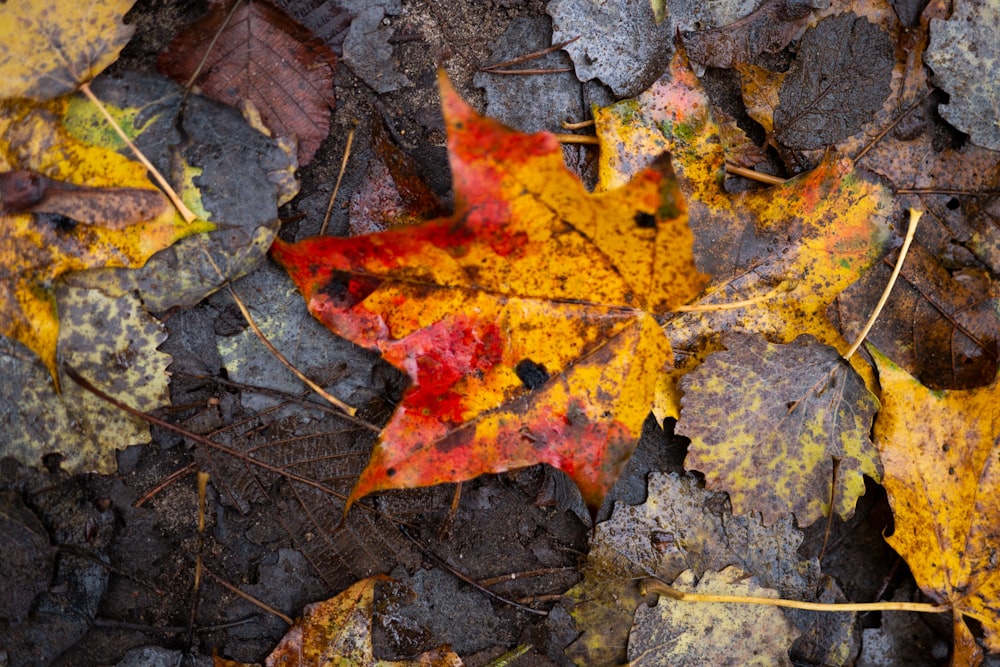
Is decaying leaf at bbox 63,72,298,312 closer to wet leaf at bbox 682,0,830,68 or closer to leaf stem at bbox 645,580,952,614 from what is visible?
wet leaf at bbox 682,0,830,68

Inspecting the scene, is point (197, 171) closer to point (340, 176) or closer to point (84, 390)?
point (340, 176)

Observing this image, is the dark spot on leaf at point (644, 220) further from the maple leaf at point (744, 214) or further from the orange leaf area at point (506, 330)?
the maple leaf at point (744, 214)

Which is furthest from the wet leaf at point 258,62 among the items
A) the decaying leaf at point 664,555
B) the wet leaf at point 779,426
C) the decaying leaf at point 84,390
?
the decaying leaf at point 664,555

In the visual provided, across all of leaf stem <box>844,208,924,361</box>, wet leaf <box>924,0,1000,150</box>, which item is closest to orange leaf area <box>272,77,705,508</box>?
leaf stem <box>844,208,924,361</box>

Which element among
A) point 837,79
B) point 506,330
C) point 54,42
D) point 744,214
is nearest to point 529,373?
point 506,330

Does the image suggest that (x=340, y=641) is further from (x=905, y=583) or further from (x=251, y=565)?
(x=905, y=583)

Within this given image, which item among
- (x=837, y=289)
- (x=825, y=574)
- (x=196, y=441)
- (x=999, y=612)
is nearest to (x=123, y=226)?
(x=196, y=441)
